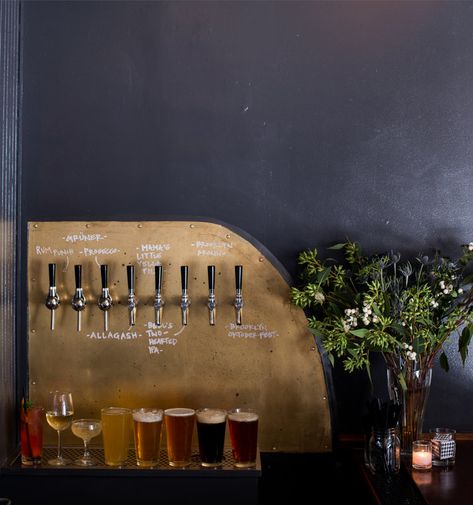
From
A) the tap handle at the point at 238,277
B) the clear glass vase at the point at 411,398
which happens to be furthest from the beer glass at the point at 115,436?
the clear glass vase at the point at 411,398

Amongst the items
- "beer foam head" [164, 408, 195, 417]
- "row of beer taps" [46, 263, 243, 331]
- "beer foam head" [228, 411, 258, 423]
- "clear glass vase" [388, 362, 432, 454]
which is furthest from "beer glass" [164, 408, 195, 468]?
"clear glass vase" [388, 362, 432, 454]

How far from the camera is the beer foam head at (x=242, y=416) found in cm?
259

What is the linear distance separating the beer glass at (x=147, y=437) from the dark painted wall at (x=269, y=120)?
2.60ft

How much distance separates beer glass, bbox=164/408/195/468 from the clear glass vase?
0.80 meters

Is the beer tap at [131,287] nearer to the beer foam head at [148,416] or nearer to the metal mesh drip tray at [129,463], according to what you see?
the beer foam head at [148,416]

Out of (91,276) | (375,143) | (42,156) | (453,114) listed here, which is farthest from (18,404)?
(453,114)

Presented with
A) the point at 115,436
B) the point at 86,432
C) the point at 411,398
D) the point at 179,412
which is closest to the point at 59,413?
the point at 86,432

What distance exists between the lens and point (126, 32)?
295cm

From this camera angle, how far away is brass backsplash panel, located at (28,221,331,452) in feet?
9.52

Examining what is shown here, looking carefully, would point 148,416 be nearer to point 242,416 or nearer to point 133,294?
point 242,416

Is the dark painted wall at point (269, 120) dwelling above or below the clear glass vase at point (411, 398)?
above

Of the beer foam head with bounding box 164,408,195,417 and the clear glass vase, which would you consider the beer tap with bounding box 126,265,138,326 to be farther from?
the clear glass vase

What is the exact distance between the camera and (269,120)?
2943 millimetres

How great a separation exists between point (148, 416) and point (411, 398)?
0.99 meters
